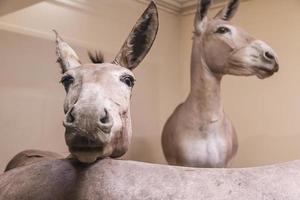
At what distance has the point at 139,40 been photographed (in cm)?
78

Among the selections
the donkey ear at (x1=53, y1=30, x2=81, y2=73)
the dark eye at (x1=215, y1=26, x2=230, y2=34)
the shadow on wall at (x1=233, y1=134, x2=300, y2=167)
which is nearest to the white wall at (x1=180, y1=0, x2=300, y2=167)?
the shadow on wall at (x1=233, y1=134, x2=300, y2=167)

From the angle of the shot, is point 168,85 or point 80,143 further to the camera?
point 168,85

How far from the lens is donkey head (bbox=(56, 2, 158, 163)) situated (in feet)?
1.59

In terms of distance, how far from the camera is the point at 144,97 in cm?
168

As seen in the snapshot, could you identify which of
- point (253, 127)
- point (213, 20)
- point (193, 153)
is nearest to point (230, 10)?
point (213, 20)

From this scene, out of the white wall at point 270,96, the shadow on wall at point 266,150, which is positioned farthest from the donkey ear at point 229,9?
the shadow on wall at point 266,150

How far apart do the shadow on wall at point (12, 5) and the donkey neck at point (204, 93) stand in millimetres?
574

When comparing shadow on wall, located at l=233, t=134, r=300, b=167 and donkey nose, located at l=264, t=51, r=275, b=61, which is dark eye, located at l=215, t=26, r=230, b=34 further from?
shadow on wall, located at l=233, t=134, r=300, b=167

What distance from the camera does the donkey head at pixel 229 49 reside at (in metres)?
1.09

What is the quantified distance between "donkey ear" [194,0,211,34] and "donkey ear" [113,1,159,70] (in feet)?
1.42

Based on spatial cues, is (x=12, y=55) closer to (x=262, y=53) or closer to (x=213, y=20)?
(x=213, y=20)

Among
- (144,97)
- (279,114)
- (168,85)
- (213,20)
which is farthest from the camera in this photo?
(168,85)

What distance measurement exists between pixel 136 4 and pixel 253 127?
0.71 m

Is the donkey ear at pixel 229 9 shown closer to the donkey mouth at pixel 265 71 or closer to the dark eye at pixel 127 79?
the donkey mouth at pixel 265 71
